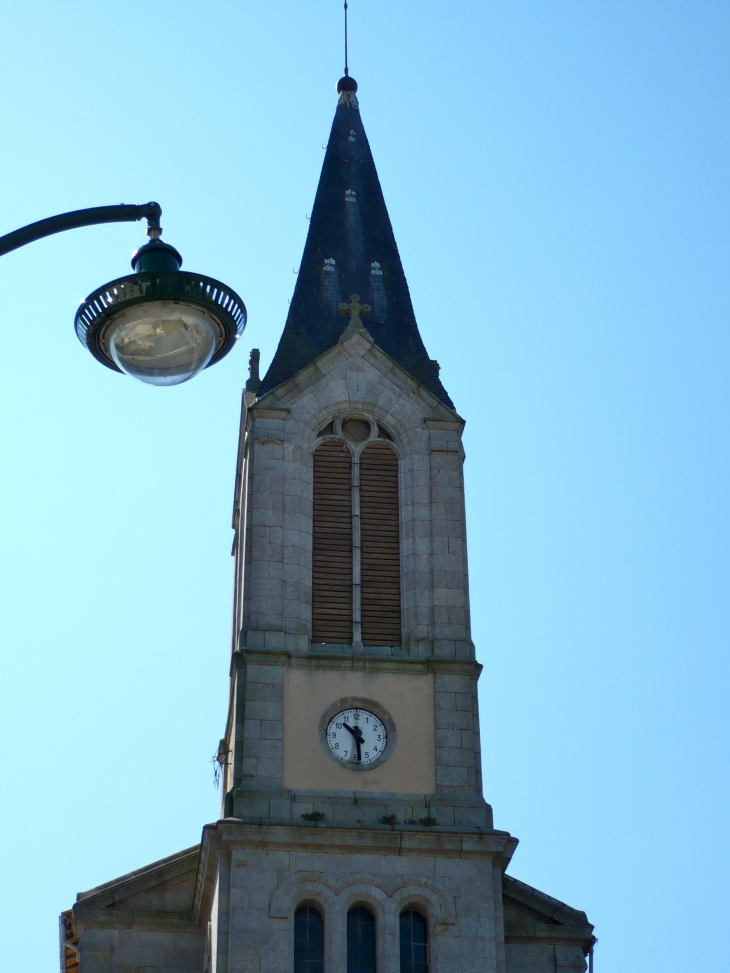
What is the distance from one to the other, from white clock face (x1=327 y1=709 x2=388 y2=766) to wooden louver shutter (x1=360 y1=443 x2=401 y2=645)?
1429 millimetres

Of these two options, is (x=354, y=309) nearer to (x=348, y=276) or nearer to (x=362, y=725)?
(x=348, y=276)

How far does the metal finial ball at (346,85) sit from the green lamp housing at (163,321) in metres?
29.0

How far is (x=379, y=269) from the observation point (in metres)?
36.9

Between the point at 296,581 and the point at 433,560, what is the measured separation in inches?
96.8

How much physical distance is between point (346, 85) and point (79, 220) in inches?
1185

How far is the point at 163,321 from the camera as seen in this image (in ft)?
42.7

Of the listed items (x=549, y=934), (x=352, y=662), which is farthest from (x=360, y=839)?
(x=549, y=934)

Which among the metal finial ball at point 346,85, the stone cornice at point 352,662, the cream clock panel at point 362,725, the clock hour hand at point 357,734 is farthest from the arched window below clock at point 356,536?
the metal finial ball at point 346,85

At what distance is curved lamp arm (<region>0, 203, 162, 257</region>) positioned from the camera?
1183 centimetres

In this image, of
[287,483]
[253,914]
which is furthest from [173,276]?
[287,483]

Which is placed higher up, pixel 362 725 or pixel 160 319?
pixel 362 725

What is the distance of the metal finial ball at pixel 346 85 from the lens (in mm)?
41375

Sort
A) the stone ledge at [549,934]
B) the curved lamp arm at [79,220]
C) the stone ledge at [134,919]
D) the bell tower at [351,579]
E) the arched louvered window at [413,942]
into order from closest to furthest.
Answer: the curved lamp arm at [79,220]
the arched louvered window at [413,942]
the bell tower at [351,579]
the stone ledge at [134,919]
the stone ledge at [549,934]

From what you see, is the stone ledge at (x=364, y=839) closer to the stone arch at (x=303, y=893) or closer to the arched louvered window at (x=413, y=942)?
the stone arch at (x=303, y=893)
